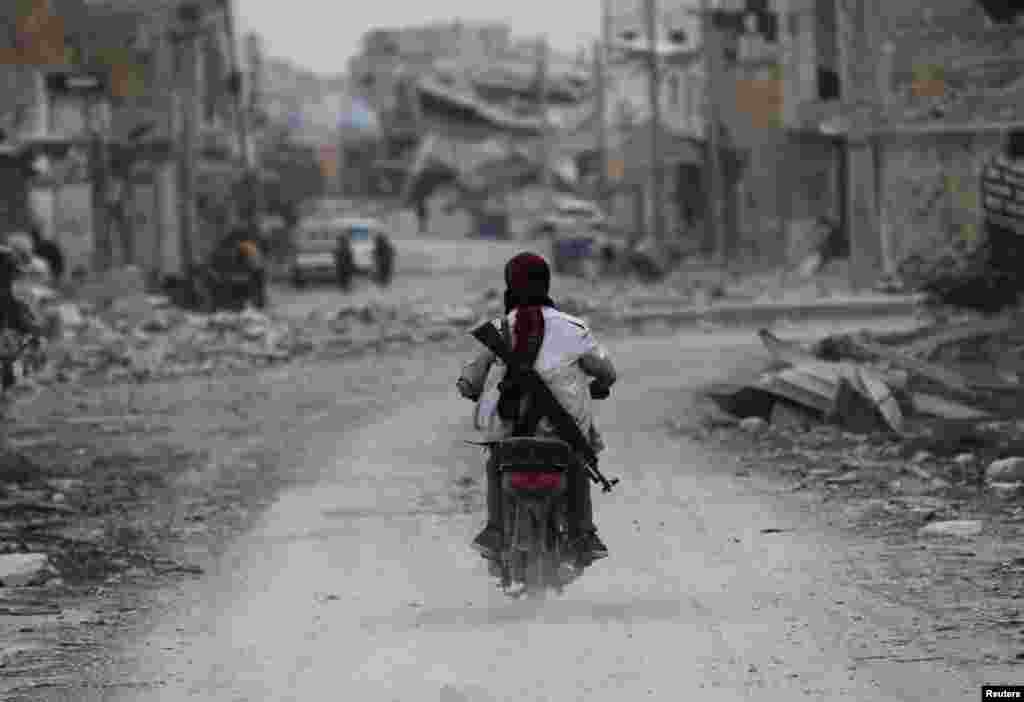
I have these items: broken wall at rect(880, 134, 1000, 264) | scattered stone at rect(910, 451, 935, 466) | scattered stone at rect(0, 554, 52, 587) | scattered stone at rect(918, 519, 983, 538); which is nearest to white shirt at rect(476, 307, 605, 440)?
scattered stone at rect(0, 554, 52, 587)

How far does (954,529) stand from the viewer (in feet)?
42.3

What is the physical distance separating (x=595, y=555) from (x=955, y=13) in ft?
100

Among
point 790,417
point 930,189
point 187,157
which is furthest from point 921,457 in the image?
point 187,157

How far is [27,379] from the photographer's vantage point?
2711 centimetres

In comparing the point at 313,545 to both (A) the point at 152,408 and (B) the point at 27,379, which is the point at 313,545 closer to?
(A) the point at 152,408

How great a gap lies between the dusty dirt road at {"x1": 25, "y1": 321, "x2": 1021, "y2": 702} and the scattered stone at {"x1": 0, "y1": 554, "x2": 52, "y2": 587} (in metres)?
0.78

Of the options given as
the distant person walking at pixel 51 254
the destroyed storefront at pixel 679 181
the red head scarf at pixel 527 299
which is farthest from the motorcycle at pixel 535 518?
the destroyed storefront at pixel 679 181

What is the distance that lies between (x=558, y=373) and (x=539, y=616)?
3.42ft

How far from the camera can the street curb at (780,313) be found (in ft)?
114

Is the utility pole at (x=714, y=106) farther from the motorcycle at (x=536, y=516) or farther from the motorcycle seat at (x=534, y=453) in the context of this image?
the motorcycle seat at (x=534, y=453)

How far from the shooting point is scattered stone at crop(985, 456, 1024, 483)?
1487 centimetres

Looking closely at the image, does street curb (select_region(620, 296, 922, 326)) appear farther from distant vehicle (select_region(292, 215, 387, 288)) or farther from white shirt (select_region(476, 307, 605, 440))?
white shirt (select_region(476, 307, 605, 440))

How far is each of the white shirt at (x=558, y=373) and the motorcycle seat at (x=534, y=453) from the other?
225 millimetres

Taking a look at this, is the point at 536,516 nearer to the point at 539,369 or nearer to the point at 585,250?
the point at 539,369
